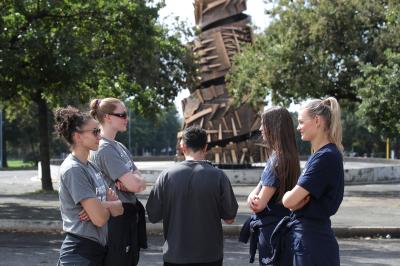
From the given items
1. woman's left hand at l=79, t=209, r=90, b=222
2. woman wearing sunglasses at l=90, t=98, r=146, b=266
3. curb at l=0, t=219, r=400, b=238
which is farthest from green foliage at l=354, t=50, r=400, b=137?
woman's left hand at l=79, t=209, r=90, b=222

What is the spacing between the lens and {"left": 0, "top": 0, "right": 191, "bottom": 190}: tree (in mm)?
15344

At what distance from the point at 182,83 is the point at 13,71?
39.4 feet

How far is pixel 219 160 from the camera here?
31.7 m

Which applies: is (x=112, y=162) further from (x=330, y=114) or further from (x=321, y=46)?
(x=321, y=46)

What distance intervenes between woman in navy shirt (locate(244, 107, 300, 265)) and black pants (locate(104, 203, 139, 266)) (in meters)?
1.01

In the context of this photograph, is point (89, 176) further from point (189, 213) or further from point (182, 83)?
point (182, 83)

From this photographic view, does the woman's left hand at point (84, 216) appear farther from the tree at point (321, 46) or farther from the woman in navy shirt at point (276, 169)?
the tree at point (321, 46)

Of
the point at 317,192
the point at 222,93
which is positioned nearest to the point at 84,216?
the point at 317,192

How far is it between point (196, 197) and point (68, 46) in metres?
11.3

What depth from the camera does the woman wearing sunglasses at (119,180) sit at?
5109 mm

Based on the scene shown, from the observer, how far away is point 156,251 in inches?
397

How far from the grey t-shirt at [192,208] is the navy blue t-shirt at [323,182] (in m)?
0.75

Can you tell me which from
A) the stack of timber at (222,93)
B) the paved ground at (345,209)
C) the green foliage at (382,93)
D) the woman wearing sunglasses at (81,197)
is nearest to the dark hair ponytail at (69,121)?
the woman wearing sunglasses at (81,197)

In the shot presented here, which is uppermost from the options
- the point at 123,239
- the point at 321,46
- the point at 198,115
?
the point at 321,46
